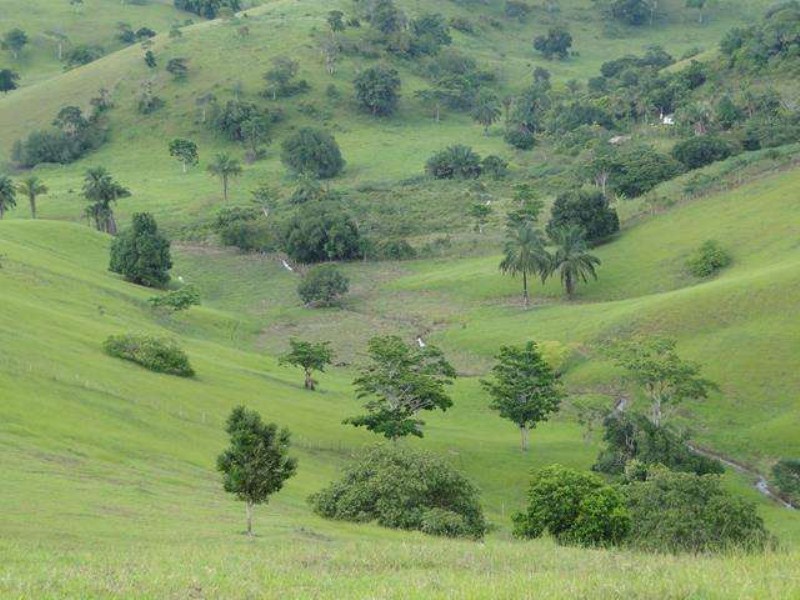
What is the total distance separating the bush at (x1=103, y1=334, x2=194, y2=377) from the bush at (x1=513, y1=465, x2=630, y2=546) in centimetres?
3236

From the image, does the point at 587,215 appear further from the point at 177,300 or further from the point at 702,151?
the point at 177,300

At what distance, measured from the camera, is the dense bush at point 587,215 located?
12431cm

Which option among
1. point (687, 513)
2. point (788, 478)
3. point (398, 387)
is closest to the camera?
point (687, 513)

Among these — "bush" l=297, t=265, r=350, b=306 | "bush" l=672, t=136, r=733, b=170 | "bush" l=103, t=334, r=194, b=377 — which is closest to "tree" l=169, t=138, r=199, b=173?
"bush" l=297, t=265, r=350, b=306

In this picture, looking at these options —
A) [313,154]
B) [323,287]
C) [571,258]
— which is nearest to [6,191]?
[323,287]

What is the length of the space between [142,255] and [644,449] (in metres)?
70.0

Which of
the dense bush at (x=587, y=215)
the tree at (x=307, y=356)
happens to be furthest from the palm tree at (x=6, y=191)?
the tree at (x=307, y=356)

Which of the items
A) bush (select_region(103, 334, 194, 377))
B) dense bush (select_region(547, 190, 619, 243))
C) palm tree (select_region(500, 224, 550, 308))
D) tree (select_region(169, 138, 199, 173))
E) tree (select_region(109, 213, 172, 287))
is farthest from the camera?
tree (select_region(169, 138, 199, 173))

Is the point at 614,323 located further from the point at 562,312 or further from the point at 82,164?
the point at 82,164

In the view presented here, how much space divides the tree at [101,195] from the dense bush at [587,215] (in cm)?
5752

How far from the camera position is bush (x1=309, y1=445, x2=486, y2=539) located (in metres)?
48.0

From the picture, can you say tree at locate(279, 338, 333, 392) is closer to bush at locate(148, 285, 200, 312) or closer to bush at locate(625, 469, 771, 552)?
bush at locate(148, 285, 200, 312)

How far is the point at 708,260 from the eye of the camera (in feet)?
357

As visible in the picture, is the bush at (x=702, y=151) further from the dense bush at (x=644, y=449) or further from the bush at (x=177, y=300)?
the dense bush at (x=644, y=449)
